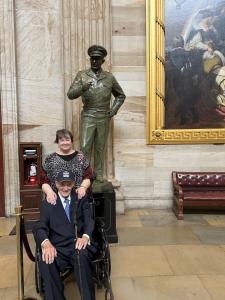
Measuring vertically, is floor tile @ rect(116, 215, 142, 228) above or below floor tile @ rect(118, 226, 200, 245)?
above

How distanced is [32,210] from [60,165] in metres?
2.48

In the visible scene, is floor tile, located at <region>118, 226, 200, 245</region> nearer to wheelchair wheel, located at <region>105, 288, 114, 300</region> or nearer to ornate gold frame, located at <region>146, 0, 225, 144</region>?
wheelchair wheel, located at <region>105, 288, 114, 300</region>

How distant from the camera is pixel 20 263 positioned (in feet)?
10.7

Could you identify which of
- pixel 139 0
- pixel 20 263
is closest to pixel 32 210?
pixel 20 263

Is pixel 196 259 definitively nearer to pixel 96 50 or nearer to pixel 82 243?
pixel 82 243

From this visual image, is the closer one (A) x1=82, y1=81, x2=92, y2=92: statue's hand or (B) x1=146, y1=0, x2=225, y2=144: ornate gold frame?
(A) x1=82, y1=81, x2=92, y2=92: statue's hand

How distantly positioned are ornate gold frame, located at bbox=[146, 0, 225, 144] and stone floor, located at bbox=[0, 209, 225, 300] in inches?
53.6

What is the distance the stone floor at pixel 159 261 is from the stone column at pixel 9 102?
1.85 feet

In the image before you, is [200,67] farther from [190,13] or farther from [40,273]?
[40,273]

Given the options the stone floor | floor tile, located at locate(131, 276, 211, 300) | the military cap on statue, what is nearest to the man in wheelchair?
the stone floor

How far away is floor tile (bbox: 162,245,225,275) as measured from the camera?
159 inches

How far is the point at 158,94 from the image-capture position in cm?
649

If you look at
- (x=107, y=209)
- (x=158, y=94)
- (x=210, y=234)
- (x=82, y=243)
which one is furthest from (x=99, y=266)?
(x=158, y=94)

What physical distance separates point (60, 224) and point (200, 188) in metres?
3.74
